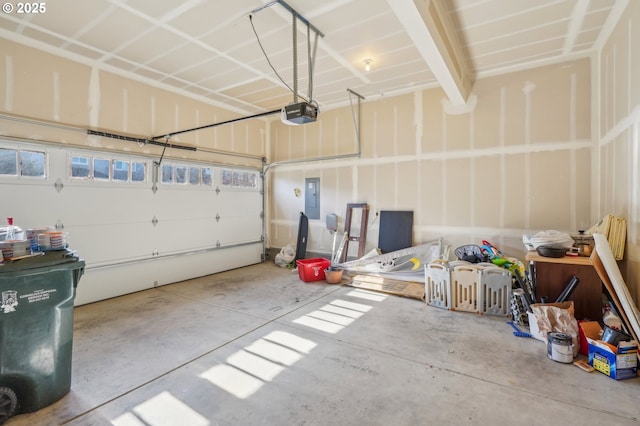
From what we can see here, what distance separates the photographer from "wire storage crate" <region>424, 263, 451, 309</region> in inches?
152

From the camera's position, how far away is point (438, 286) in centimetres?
396

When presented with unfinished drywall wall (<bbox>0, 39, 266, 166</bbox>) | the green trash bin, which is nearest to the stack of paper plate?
the green trash bin

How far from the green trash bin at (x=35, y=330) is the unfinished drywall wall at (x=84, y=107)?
8.93ft

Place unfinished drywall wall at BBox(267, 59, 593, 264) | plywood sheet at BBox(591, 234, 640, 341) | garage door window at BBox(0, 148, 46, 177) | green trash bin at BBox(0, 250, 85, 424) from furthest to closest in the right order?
unfinished drywall wall at BBox(267, 59, 593, 264), garage door window at BBox(0, 148, 46, 177), plywood sheet at BBox(591, 234, 640, 341), green trash bin at BBox(0, 250, 85, 424)

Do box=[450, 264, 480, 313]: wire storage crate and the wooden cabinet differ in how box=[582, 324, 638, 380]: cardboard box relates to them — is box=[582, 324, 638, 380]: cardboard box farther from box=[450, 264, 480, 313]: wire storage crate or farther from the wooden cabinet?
box=[450, 264, 480, 313]: wire storage crate

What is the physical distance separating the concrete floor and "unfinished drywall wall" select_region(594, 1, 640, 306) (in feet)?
4.68

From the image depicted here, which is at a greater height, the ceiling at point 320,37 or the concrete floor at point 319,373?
the ceiling at point 320,37

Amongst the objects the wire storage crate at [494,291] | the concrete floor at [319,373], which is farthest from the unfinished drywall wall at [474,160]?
the concrete floor at [319,373]

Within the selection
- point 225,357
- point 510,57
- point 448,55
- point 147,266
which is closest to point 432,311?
point 225,357

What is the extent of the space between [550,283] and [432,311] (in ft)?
4.29

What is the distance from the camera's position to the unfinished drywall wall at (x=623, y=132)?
2803 mm

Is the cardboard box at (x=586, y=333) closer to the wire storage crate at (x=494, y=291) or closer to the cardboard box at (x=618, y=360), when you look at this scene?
the cardboard box at (x=618, y=360)

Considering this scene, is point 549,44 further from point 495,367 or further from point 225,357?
point 225,357

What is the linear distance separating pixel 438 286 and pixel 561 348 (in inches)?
60.4
